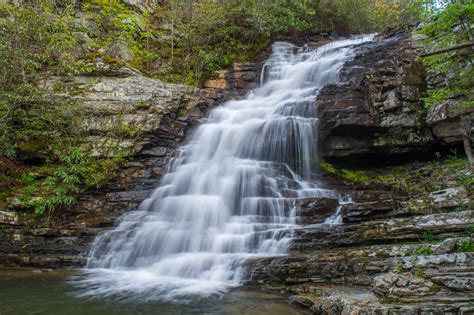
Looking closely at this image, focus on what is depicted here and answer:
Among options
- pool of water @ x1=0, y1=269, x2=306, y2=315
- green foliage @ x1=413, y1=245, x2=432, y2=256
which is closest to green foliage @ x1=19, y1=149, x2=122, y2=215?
pool of water @ x1=0, y1=269, x2=306, y2=315

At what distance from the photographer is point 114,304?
5.35 metres

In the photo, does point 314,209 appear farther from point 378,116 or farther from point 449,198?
point 378,116

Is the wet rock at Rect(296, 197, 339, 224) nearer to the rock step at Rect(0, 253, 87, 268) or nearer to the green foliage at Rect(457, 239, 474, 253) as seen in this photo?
the green foliage at Rect(457, 239, 474, 253)

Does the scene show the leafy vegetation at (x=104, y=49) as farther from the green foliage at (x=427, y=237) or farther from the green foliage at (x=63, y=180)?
the green foliage at (x=427, y=237)

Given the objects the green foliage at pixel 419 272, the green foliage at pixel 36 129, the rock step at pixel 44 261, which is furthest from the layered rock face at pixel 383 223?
the green foliage at pixel 36 129

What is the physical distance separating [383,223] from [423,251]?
3.84 feet

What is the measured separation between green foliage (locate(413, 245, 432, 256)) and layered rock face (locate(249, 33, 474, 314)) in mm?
15

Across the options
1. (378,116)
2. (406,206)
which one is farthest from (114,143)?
(406,206)

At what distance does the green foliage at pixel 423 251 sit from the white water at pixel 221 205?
7.62 ft

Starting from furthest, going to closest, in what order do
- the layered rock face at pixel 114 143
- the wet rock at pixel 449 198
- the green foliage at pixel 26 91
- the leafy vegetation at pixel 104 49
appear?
the green foliage at pixel 26 91, the leafy vegetation at pixel 104 49, the layered rock face at pixel 114 143, the wet rock at pixel 449 198

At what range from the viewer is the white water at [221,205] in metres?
6.57

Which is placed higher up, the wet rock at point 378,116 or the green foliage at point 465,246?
the wet rock at point 378,116

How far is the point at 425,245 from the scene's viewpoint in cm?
538

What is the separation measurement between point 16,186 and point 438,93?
11224 mm
